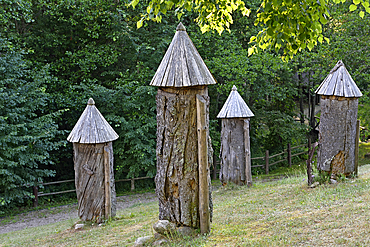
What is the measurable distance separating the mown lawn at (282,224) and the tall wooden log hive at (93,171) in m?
0.47

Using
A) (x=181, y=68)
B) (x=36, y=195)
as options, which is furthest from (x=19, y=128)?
(x=181, y=68)

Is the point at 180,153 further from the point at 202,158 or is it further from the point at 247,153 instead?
the point at 247,153

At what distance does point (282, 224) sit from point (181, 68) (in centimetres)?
273

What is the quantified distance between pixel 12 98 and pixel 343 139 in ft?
36.2

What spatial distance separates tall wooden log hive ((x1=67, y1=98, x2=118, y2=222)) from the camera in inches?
316

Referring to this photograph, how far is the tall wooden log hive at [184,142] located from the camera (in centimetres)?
489

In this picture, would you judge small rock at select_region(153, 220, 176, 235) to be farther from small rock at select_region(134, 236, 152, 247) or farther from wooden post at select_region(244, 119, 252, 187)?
wooden post at select_region(244, 119, 252, 187)

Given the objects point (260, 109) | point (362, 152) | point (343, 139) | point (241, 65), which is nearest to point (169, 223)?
point (343, 139)

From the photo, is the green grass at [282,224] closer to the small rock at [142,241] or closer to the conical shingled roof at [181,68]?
the small rock at [142,241]

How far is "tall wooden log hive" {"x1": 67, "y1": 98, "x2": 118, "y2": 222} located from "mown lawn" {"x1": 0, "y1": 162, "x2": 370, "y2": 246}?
468mm

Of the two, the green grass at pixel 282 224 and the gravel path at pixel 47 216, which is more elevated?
the green grass at pixel 282 224

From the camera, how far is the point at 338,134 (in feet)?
25.2

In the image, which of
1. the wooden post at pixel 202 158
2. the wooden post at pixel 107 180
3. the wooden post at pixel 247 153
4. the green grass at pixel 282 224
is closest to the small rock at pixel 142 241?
the green grass at pixel 282 224

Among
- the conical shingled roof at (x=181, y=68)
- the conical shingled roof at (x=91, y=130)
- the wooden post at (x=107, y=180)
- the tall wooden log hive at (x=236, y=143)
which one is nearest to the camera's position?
the conical shingled roof at (x=181, y=68)
